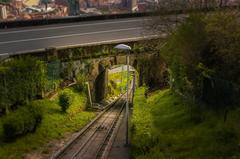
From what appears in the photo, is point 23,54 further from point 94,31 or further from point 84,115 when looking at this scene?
point 94,31

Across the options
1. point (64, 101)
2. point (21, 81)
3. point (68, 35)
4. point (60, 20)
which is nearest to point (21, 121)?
point (21, 81)

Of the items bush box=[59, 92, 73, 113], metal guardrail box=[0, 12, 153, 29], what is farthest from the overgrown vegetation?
metal guardrail box=[0, 12, 153, 29]

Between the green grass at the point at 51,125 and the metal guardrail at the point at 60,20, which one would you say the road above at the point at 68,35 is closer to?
the metal guardrail at the point at 60,20

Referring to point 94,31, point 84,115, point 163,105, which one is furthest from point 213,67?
point 94,31

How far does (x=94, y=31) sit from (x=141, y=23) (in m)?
4.72

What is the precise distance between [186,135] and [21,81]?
9753mm

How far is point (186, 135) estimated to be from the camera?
15.0 meters

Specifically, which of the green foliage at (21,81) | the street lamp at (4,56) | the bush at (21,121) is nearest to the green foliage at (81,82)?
the green foliage at (21,81)

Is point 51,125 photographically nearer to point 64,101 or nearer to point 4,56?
point 64,101

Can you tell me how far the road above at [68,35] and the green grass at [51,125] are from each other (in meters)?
3.58

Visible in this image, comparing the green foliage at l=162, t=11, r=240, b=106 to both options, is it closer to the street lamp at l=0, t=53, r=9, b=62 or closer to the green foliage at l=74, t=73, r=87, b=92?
the green foliage at l=74, t=73, r=87, b=92

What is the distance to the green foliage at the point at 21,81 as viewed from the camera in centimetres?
1898

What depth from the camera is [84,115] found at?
2270 cm

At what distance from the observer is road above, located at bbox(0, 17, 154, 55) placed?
24.2 m
